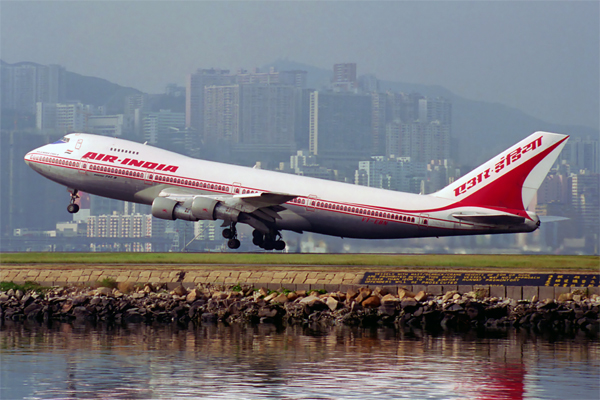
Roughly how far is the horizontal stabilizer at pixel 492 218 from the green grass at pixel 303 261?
8.86 feet

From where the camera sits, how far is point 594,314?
38156mm

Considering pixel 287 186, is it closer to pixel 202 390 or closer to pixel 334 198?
pixel 334 198

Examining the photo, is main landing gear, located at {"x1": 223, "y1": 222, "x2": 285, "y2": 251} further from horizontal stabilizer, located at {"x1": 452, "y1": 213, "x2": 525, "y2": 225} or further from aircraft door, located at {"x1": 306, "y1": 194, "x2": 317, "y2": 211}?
horizontal stabilizer, located at {"x1": 452, "y1": 213, "x2": 525, "y2": 225}

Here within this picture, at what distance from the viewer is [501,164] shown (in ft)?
188

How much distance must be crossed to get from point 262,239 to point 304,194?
23.3ft

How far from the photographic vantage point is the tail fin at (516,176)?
56.5 metres

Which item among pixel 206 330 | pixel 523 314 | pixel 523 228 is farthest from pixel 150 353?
pixel 523 228

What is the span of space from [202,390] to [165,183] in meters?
36.3

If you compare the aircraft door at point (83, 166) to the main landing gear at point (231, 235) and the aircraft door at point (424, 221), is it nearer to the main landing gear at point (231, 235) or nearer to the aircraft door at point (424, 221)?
the main landing gear at point (231, 235)

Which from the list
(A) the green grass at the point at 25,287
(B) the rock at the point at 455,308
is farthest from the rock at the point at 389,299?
(A) the green grass at the point at 25,287

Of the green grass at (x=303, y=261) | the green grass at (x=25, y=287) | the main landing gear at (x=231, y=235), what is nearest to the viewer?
the green grass at (x=25, y=287)

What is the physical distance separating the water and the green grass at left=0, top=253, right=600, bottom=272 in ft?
37.7

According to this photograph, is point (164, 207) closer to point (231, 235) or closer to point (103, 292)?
point (231, 235)

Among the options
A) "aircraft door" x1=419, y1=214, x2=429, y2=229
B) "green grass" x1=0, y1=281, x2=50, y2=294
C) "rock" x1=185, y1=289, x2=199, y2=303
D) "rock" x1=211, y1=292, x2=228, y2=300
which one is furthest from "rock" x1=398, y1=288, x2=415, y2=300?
"green grass" x1=0, y1=281, x2=50, y2=294
